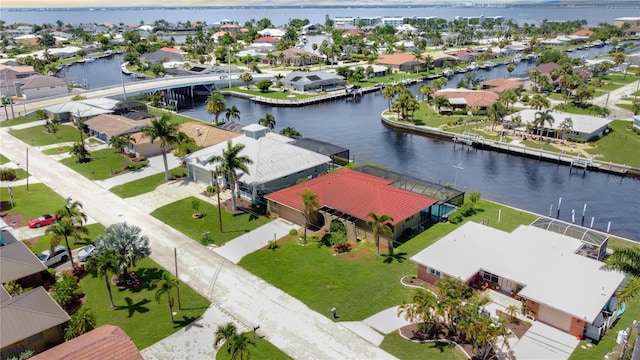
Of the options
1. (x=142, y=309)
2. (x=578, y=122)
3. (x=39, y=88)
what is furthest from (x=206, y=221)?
(x=39, y=88)

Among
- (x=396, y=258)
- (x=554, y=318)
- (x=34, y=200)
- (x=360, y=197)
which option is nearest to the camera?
(x=554, y=318)

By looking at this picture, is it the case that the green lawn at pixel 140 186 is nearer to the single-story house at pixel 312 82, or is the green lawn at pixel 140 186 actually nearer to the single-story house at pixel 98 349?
the single-story house at pixel 98 349

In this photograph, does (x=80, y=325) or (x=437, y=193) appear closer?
(x=80, y=325)

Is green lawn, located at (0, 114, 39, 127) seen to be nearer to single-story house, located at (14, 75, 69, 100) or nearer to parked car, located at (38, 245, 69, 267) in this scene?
single-story house, located at (14, 75, 69, 100)

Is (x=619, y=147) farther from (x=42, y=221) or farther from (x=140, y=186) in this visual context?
(x=42, y=221)

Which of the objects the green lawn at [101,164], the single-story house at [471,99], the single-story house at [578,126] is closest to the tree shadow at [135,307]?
the green lawn at [101,164]

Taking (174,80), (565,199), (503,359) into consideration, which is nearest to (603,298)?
(503,359)
